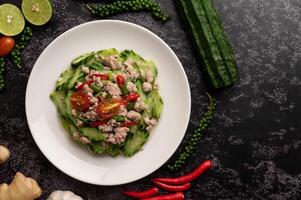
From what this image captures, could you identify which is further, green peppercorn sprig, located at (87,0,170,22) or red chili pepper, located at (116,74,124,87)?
green peppercorn sprig, located at (87,0,170,22)

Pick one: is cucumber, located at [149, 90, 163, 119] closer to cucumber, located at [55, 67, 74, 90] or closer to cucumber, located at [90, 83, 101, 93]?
cucumber, located at [90, 83, 101, 93]

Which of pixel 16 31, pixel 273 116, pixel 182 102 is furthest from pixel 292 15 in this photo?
pixel 16 31

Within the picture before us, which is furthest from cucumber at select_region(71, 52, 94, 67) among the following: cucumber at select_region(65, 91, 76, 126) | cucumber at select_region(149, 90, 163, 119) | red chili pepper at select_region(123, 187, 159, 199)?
red chili pepper at select_region(123, 187, 159, 199)

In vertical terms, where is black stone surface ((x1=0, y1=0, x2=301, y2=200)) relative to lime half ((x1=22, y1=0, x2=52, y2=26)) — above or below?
below

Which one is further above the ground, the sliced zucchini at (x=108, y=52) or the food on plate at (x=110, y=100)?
the sliced zucchini at (x=108, y=52)

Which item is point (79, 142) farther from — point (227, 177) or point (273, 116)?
point (273, 116)

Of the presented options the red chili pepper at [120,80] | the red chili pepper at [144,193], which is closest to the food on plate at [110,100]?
the red chili pepper at [120,80]

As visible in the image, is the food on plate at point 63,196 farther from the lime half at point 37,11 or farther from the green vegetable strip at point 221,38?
the green vegetable strip at point 221,38
